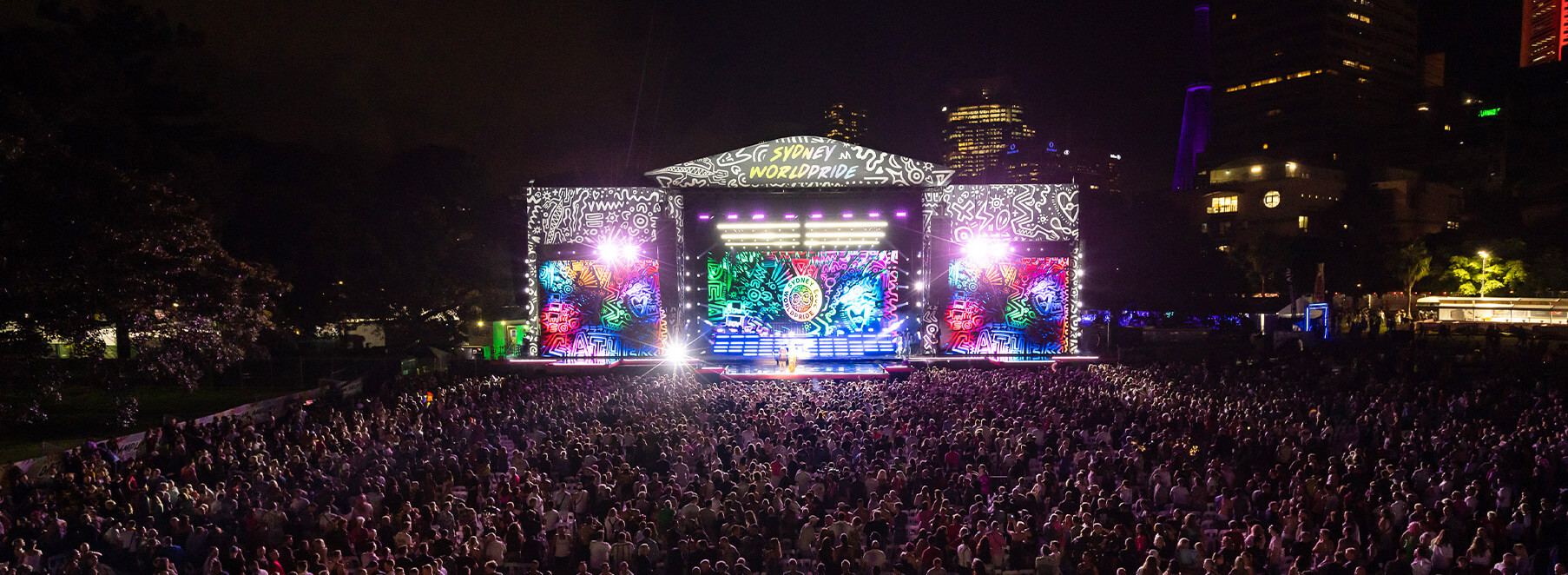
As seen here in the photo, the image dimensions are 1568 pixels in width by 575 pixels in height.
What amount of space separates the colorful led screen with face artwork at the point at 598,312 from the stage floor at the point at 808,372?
3447 millimetres

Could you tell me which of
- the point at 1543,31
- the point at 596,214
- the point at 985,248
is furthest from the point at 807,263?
the point at 1543,31

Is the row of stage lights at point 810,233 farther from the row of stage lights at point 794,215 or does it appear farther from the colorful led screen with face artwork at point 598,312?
the colorful led screen with face artwork at point 598,312

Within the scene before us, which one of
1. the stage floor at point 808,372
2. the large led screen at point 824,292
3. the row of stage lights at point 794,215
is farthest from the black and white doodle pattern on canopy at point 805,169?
the stage floor at point 808,372

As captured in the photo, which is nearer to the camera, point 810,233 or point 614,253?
point 810,233

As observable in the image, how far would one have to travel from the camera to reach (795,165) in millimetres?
24375

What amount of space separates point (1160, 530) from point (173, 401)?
825 inches

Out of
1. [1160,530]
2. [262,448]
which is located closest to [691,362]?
[262,448]

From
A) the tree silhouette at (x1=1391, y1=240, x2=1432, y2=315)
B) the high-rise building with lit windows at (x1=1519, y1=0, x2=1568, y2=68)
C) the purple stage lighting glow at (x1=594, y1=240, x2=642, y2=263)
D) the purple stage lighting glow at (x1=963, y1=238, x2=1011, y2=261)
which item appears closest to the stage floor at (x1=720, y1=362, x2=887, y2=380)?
the purple stage lighting glow at (x1=963, y1=238, x2=1011, y2=261)

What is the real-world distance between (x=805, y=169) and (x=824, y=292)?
3417 millimetres

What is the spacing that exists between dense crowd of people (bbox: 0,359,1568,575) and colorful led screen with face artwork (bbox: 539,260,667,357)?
32.3ft

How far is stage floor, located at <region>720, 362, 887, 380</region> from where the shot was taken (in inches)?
847

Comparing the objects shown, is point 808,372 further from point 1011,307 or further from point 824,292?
point 1011,307

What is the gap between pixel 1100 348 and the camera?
26.7 metres

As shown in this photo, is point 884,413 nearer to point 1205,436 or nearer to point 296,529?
point 1205,436
